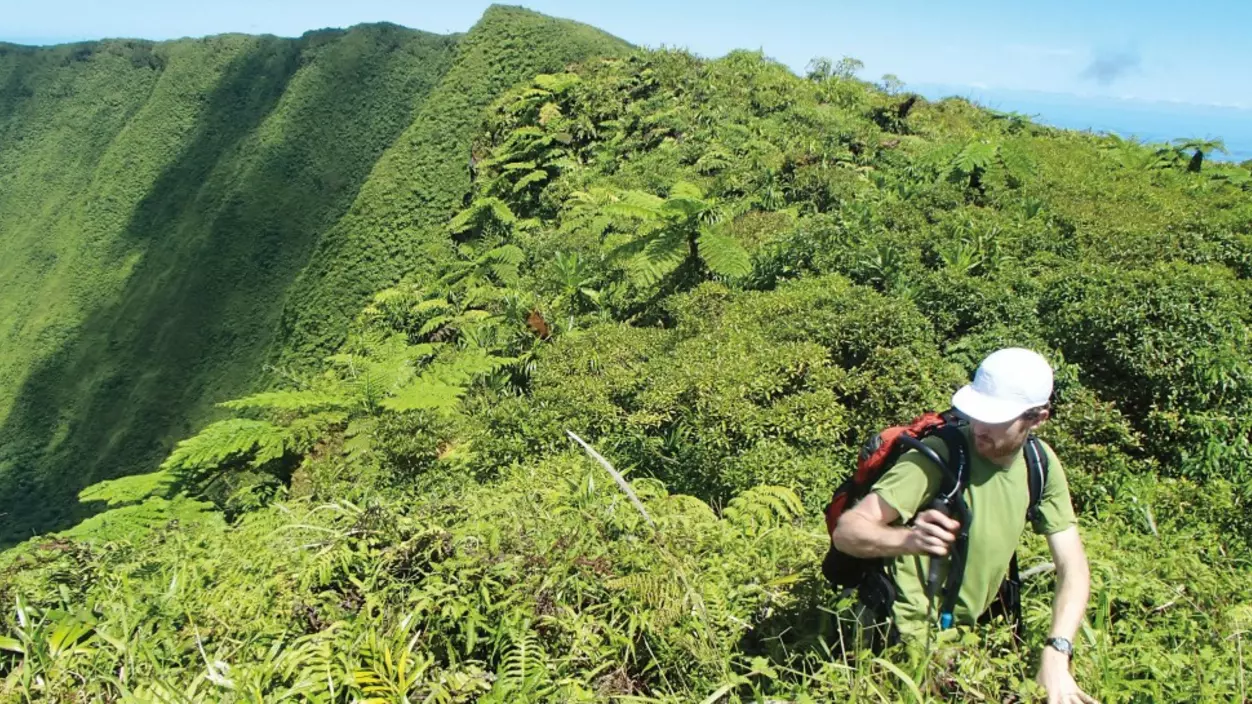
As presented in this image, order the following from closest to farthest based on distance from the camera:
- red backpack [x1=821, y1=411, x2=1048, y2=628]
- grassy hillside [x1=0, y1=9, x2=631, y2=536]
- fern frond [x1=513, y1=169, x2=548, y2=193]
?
red backpack [x1=821, y1=411, x2=1048, y2=628] < fern frond [x1=513, y1=169, x2=548, y2=193] < grassy hillside [x1=0, y1=9, x2=631, y2=536]

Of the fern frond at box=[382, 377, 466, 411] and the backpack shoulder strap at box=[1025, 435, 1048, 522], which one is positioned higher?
the backpack shoulder strap at box=[1025, 435, 1048, 522]

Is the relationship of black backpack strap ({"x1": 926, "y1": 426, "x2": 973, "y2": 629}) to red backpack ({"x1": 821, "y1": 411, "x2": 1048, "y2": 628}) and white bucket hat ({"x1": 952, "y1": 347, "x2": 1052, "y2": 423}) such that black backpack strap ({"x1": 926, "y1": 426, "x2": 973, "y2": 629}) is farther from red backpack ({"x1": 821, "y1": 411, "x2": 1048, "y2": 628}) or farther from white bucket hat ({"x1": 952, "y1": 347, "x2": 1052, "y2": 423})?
white bucket hat ({"x1": 952, "y1": 347, "x2": 1052, "y2": 423})

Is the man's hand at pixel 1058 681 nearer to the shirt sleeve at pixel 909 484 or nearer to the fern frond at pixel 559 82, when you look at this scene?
the shirt sleeve at pixel 909 484

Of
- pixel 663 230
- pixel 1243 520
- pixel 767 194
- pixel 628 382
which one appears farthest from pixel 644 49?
pixel 1243 520

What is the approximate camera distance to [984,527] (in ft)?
7.82

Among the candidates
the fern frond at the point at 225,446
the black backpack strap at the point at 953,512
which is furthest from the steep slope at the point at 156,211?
the black backpack strap at the point at 953,512

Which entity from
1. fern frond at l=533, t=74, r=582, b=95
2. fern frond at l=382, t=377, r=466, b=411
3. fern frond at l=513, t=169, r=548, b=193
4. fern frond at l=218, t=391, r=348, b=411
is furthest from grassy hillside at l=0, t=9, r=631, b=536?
fern frond at l=382, t=377, r=466, b=411

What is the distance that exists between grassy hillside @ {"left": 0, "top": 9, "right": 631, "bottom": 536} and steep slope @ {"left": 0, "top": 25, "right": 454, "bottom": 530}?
0.15 meters

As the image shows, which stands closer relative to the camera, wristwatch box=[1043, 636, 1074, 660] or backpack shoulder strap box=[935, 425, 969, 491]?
wristwatch box=[1043, 636, 1074, 660]

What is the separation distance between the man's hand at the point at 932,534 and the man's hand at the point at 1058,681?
1.44 feet

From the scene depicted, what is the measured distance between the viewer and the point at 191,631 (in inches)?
110

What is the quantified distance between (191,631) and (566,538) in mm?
1450

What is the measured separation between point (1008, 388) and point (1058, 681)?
0.79 meters

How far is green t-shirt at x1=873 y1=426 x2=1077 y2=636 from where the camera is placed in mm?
2379
